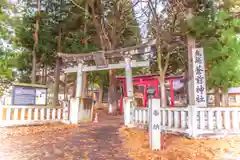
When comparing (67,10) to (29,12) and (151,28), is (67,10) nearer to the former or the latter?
(29,12)

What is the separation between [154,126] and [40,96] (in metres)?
6.18

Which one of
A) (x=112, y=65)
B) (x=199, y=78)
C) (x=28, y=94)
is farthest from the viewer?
(x=112, y=65)

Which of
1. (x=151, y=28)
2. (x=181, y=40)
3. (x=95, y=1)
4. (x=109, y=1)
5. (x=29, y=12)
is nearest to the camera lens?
(x=181, y=40)

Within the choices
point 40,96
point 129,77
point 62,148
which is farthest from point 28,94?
point 129,77

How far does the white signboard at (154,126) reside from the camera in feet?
16.3

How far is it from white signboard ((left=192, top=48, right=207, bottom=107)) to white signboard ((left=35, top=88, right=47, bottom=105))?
22.1ft

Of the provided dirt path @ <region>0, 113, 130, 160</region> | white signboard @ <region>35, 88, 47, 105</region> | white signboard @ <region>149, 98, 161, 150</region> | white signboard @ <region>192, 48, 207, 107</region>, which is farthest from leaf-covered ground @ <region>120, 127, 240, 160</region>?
white signboard @ <region>35, 88, 47, 105</region>

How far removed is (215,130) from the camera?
5770 millimetres

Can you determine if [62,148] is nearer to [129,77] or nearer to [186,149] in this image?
[186,149]

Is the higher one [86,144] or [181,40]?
[181,40]

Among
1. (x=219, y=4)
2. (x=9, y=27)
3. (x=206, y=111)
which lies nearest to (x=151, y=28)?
(x=219, y=4)

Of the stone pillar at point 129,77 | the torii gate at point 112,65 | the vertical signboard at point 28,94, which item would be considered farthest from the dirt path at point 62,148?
the torii gate at point 112,65

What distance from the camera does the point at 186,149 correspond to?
4832 mm

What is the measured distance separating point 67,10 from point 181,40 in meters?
8.87
